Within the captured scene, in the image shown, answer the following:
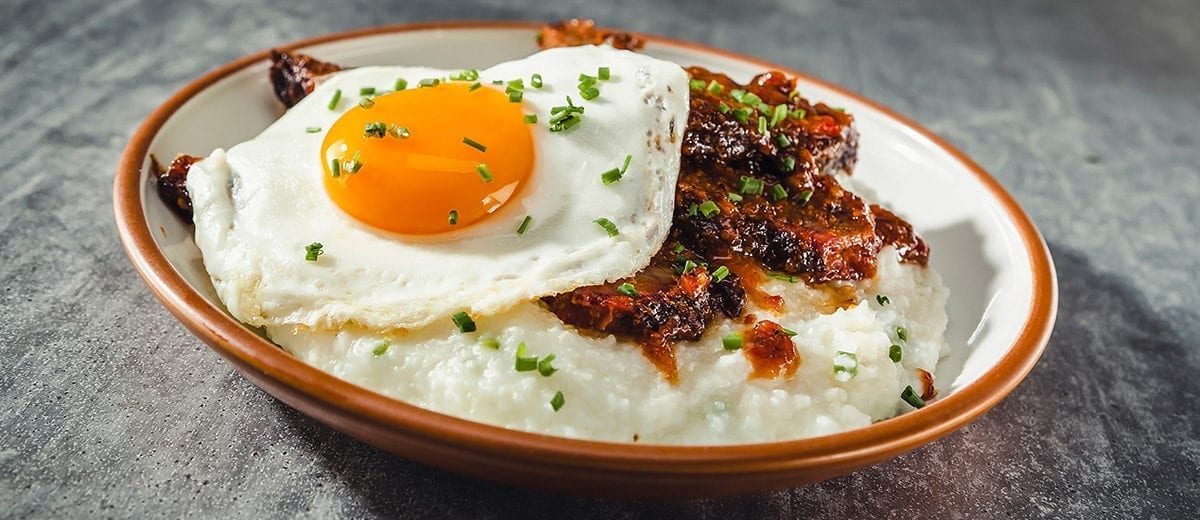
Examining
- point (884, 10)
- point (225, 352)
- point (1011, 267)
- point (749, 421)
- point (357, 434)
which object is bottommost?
point (884, 10)

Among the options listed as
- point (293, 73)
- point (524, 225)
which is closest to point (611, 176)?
point (524, 225)

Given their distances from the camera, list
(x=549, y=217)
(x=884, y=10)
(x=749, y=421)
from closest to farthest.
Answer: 1. (x=749, y=421)
2. (x=549, y=217)
3. (x=884, y=10)

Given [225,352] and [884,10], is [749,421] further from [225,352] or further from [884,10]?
[884,10]

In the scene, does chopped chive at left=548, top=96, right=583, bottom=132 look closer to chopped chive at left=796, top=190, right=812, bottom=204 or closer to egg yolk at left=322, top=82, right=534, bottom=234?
egg yolk at left=322, top=82, right=534, bottom=234

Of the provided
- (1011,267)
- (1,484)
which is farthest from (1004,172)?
(1,484)

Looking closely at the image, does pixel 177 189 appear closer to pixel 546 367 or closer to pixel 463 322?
pixel 463 322
